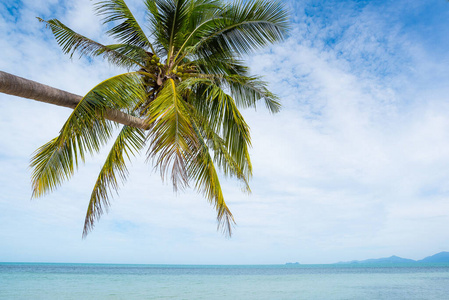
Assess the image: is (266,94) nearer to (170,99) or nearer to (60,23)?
(170,99)

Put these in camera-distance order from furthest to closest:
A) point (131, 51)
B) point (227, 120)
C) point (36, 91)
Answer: point (131, 51)
point (227, 120)
point (36, 91)

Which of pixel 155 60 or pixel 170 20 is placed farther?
pixel 170 20

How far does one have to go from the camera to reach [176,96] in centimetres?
500

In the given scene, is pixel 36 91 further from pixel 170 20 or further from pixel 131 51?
pixel 170 20

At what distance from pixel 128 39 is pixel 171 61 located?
1.20m

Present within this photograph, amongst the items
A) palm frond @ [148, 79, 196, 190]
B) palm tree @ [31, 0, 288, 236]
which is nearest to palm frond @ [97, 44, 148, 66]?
palm tree @ [31, 0, 288, 236]

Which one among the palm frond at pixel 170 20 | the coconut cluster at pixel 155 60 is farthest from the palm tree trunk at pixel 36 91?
the palm frond at pixel 170 20

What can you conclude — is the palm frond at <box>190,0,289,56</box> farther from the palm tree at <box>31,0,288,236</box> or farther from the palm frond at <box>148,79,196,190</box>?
the palm frond at <box>148,79,196,190</box>

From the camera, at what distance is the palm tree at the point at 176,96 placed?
4.66 metres

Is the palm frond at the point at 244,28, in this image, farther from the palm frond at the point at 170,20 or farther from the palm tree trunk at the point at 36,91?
the palm tree trunk at the point at 36,91

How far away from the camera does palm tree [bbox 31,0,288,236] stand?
A: 4656mm

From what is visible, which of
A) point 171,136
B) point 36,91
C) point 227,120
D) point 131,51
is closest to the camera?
point 36,91

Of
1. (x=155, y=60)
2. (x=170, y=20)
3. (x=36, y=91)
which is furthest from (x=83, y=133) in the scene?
(x=170, y=20)

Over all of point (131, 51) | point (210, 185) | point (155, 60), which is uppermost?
point (131, 51)
